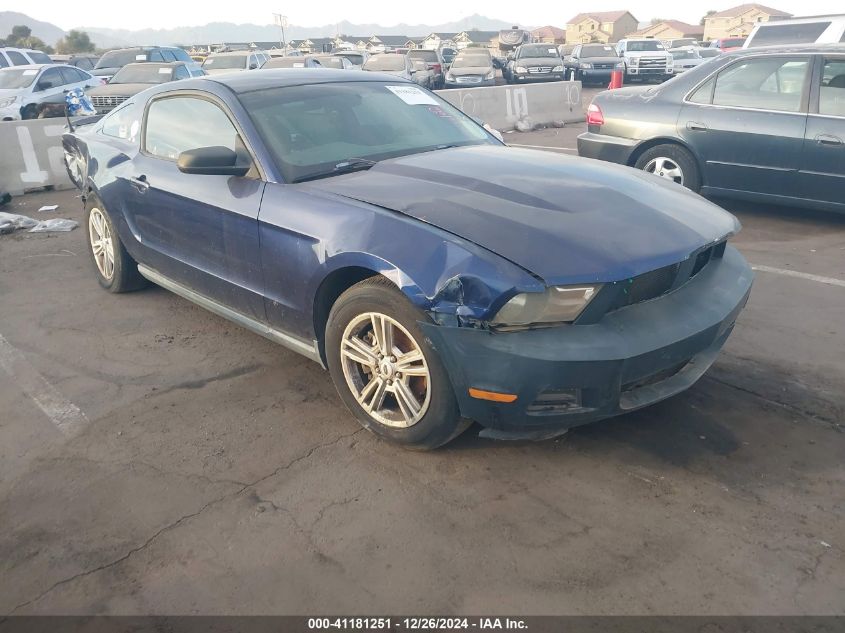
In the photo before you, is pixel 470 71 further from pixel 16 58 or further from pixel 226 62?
pixel 16 58

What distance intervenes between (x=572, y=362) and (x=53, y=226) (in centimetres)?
654

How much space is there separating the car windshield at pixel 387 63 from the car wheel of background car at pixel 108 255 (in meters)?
15.9

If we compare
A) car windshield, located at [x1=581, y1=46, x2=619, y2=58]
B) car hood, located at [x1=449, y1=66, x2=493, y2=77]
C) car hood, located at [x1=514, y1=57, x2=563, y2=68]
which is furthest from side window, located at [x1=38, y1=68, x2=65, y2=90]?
car windshield, located at [x1=581, y1=46, x2=619, y2=58]

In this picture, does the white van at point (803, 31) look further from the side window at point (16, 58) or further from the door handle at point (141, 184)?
the side window at point (16, 58)

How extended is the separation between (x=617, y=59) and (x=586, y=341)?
1021 inches

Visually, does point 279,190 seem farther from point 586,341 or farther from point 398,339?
point 586,341

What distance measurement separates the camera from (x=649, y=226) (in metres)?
3.12

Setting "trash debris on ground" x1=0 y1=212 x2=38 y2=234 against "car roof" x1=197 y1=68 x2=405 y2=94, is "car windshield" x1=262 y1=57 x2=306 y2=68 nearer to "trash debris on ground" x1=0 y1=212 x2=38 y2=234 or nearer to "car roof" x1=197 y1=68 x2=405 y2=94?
"trash debris on ground" x1=0 y1=212 x2=38 y2=234

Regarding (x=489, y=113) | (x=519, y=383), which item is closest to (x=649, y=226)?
(x=519, y=383)

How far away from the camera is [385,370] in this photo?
10.2 ft

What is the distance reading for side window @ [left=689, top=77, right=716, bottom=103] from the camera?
676cm

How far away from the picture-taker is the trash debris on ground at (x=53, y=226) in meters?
7.39

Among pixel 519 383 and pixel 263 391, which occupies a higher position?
pixel 519 383

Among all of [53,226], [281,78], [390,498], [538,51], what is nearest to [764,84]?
[281,78]
